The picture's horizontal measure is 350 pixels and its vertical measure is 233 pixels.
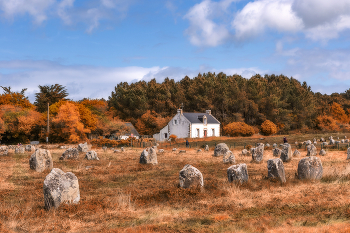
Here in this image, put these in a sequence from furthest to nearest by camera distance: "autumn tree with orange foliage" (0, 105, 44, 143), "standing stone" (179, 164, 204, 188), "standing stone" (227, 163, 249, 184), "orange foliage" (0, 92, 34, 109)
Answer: "orange foliage" (0, 92, 34, 109), "autumn tree with orange foliage" (0, 105, 44, 143), "standing stone" (227, 163, 249, 184), "standing stone" (179, 164, 204, 188)

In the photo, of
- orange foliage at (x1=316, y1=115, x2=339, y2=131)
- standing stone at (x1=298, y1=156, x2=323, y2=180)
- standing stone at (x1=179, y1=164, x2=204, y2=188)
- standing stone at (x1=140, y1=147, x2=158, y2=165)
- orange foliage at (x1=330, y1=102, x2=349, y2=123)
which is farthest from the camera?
orange foliage at (x1=330, y1=102, x2=349, y2=123)

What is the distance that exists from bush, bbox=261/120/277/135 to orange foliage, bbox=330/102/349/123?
2459 cm

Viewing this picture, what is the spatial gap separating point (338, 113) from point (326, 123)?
8.56 m

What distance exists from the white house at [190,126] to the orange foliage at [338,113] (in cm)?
3544

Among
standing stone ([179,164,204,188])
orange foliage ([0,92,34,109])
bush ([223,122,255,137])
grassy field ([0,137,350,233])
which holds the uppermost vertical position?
orange foliage ([0,92,34,109])

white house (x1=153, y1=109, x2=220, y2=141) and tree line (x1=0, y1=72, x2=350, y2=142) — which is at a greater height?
tree line (x1=0, y1=72, x2=350, y2=142)

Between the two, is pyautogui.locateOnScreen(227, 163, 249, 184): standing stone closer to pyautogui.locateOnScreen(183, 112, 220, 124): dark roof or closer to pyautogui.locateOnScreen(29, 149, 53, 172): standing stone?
pyautogui.locateOnScreen(29, 149, 53, 172): standing stone

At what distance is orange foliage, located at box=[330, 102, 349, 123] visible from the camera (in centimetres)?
8156

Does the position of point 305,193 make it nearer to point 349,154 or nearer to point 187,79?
point 349,154

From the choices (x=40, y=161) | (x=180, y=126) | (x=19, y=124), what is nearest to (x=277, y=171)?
(x=40, y=161)

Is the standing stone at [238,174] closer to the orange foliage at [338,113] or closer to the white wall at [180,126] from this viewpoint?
the white wall at [180,126]

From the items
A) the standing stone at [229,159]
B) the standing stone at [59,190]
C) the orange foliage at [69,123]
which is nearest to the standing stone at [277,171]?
the standing stone at [229,159]

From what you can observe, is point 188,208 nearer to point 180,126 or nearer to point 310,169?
point 310,169

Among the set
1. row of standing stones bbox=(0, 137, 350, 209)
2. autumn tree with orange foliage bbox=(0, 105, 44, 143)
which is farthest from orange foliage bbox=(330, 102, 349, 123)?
autumn tree with orange foliage bbox=(0, 105, 44, 143)
